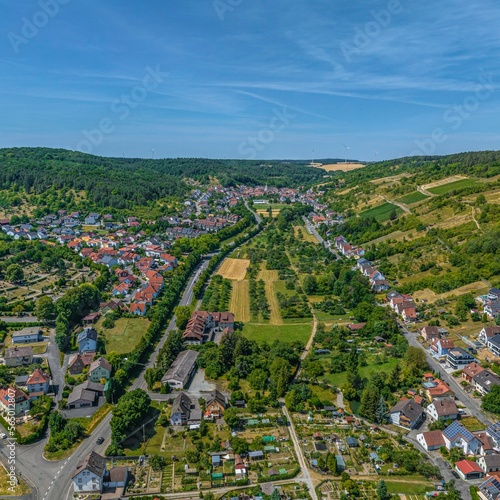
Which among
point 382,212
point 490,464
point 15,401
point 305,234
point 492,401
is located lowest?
point 15,401

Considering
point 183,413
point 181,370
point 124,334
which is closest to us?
point 183,413

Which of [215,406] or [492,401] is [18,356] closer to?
[215,406]

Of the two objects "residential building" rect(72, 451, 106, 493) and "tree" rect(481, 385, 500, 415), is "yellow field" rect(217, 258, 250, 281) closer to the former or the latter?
"tree" rect(481, 385, 500, 415)

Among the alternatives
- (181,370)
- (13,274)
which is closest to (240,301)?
(181,370)

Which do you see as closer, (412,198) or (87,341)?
(87,341)

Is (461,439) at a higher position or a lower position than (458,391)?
lower

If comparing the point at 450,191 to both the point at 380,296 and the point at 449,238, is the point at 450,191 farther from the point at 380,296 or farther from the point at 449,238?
the point at 380,296

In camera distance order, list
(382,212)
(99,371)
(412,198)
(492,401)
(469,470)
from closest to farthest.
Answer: (469,470) < (492,401) < (99,371) < (382,212) < (412,198)

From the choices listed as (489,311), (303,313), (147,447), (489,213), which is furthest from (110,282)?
(489,213)

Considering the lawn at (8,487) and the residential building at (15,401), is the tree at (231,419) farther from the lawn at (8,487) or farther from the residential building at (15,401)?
the residential building at (15,401)

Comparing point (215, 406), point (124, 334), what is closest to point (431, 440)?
point (215, 406)
